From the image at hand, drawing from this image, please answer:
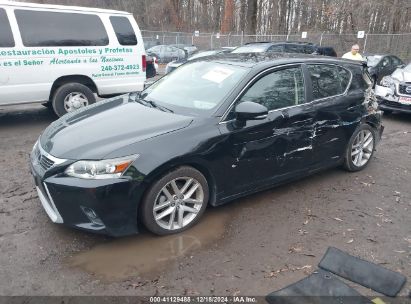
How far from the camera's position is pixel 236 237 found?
11.4ft

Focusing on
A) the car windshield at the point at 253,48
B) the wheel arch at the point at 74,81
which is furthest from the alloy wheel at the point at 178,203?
the car windshield at the point at 253,48

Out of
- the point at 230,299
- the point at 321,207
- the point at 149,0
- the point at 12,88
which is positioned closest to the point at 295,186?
the point at 321,207

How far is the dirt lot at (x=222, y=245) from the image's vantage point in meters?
2.82

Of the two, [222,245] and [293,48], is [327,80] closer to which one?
[222,245]

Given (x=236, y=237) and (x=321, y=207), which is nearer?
(x=236, y=237)

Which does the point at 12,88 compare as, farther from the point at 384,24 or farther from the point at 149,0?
the point at 149,0

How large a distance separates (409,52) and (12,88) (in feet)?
76.4

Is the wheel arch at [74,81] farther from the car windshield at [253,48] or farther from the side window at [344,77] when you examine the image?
the car windshield at [253,48]

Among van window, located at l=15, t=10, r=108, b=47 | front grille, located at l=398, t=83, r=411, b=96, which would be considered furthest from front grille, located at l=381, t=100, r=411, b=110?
van window, located at l=15, t=10, r=108, b=47

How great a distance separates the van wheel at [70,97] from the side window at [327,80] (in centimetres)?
459

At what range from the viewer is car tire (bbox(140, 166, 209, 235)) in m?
3.20

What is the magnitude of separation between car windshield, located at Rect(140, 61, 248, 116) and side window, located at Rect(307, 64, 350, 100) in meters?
1.02

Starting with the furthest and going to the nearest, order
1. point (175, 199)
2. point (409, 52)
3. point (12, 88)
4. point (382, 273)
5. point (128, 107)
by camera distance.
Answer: point (409, 52), point (12, 88), point (128, 107), point (175, 199), point (382, 273)

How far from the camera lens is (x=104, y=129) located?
11.2 feet
